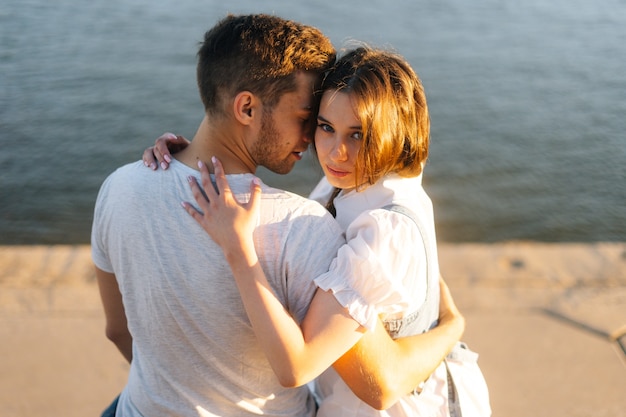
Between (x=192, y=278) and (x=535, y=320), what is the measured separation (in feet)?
7.19

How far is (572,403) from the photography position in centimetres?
271

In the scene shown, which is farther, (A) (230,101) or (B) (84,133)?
(B) (84,133)

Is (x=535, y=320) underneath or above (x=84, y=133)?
above

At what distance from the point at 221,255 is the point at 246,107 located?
0.40 m

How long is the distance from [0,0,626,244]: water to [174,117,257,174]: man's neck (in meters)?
3.20

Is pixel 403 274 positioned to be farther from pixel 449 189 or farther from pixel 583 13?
pixel 583 13

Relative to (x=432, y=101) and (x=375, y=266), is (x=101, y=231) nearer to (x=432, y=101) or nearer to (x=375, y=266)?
(x=375, y=266)

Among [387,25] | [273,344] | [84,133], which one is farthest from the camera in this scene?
[387,25]

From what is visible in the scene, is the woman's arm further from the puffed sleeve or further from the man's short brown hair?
the man's short brown hair

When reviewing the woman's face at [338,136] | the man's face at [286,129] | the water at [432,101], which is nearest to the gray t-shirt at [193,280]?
the man's face at [286,129]

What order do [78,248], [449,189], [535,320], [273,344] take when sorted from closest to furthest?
[273,344]
[535,320]
[78,248]
[449,189]

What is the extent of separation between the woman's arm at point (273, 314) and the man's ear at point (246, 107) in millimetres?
259

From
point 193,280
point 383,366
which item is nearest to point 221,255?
point 193,280

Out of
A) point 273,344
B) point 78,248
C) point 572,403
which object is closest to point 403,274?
point 273,344
